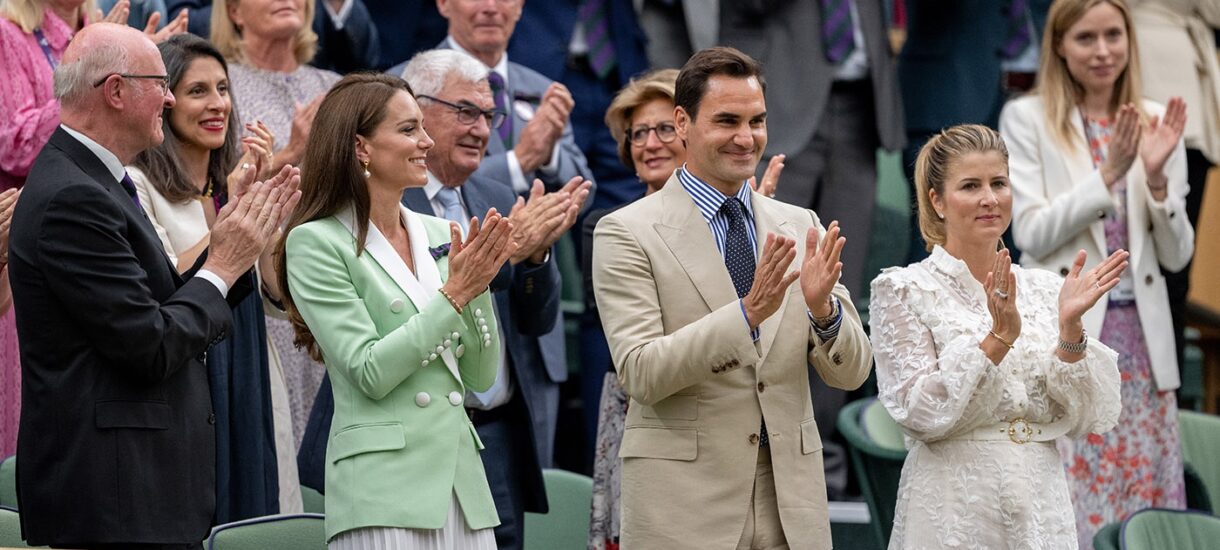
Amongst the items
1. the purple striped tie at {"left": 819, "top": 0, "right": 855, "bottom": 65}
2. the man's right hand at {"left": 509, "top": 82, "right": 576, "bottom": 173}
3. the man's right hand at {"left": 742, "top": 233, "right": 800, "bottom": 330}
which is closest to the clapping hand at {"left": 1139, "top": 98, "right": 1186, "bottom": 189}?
the purple striped tie at {"left": 819, "top": 0, "right": 855, "bottom": 65}

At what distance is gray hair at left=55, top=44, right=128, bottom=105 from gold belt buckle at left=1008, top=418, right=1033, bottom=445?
217 centimetres

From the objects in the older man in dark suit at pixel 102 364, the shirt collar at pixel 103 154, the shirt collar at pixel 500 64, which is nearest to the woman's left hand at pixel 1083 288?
the older man in dark suit at pixel 102 364

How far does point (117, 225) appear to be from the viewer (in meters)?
3.40

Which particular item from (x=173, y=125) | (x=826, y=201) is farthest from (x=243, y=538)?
(x=826, y=201)

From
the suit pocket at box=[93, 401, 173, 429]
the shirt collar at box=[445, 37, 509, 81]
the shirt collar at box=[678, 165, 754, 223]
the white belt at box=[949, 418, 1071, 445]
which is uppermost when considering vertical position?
the shirt collar at box=[445, 37, 509, 81]

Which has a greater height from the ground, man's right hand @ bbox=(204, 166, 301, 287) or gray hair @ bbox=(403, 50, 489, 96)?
gray hair @ bbox=(403, 50, 489, 96)

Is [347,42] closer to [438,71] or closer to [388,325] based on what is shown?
[438,71]

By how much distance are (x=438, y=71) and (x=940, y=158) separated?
1.45m

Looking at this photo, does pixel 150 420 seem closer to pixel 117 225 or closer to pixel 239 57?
pixel 117 225

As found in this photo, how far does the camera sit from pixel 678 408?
3.68 m

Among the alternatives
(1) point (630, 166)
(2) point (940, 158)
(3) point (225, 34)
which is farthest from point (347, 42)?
(2) point (940, 158)

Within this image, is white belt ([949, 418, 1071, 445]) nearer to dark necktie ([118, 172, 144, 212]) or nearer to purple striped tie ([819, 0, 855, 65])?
dark necktie ([118, 172, 144, 212])

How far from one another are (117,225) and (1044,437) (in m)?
2.16

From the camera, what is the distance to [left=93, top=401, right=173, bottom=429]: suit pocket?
11.1 ft
